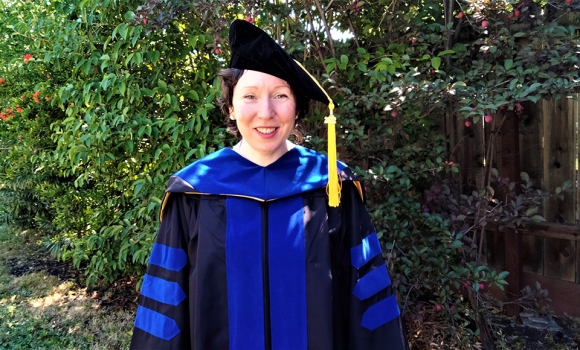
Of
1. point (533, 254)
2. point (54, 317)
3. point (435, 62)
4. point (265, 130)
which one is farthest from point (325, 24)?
point (54, 317)

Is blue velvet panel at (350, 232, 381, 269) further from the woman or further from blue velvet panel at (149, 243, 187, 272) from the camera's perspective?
blue velvet panel at (149, 243, 187, 272)

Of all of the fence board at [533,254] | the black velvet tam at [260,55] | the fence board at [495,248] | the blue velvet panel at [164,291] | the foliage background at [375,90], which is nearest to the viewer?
the black velvet tam at [260,55]

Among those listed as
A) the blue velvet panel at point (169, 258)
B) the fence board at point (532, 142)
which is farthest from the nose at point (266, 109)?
the fence board at point (532, 142)

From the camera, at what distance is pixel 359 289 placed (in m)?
1.73

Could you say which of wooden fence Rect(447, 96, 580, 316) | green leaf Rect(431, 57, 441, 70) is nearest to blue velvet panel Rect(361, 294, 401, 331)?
green leaf Rect(431, 57, 441, 70)

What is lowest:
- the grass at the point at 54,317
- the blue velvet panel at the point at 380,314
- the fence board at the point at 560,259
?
the grass at the point at 54,317

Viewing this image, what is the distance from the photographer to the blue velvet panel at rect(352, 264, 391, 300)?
1.73m

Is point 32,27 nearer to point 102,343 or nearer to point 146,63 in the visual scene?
point 146,63

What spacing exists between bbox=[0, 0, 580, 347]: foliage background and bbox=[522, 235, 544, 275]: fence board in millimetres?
709

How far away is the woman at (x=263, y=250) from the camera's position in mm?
1617

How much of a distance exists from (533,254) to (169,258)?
302 centimetres

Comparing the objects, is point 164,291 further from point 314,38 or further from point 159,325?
point 314,38

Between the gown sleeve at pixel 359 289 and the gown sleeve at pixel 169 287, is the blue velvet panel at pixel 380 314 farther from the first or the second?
the gown sleeve at pixel 169 287

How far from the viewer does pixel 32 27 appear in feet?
11.3
